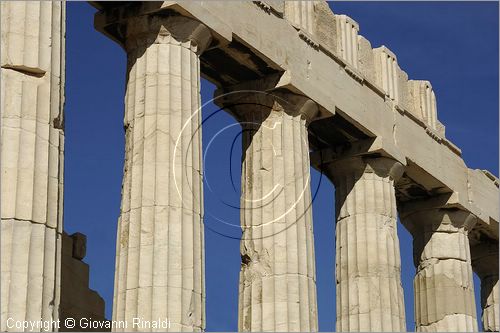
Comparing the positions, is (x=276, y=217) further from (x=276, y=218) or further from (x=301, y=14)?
(x=301, y=14)

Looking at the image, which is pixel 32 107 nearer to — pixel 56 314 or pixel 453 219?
pixel 56 314

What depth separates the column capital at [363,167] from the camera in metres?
34.8

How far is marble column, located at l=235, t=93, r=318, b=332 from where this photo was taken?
3036 centimetres

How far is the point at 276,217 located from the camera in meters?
31.0

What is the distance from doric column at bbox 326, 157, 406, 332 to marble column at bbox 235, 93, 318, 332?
9.59 ft

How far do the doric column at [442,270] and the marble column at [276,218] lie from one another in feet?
23.8

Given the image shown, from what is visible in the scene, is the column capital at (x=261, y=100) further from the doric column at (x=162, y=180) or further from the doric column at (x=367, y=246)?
the doric column at (x=367, y=246)

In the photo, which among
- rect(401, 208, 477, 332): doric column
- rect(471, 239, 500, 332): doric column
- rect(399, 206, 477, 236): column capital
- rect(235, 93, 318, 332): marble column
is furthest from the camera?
rect(471, 239, 500, 332): doric column

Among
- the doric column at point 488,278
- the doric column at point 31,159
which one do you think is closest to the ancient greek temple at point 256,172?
the doric column at point 31,159

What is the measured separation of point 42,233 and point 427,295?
17.5 meters

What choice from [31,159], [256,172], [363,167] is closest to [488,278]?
[363,167]

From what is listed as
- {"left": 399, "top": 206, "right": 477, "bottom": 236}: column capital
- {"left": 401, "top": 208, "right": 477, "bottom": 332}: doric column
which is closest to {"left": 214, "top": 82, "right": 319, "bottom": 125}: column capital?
{"left": 399, "top": 206, "right": 477, "bottom": 236}: column capital

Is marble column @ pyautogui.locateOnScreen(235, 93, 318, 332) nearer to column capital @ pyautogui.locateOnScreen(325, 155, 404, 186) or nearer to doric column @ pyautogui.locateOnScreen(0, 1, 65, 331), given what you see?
column capital @ pyautogui.locateOnScreen(325, 155, 404, 186)

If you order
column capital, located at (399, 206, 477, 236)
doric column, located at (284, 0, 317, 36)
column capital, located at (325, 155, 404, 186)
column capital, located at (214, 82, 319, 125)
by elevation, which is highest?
doric column, located at (284, 0, 317, 36)
